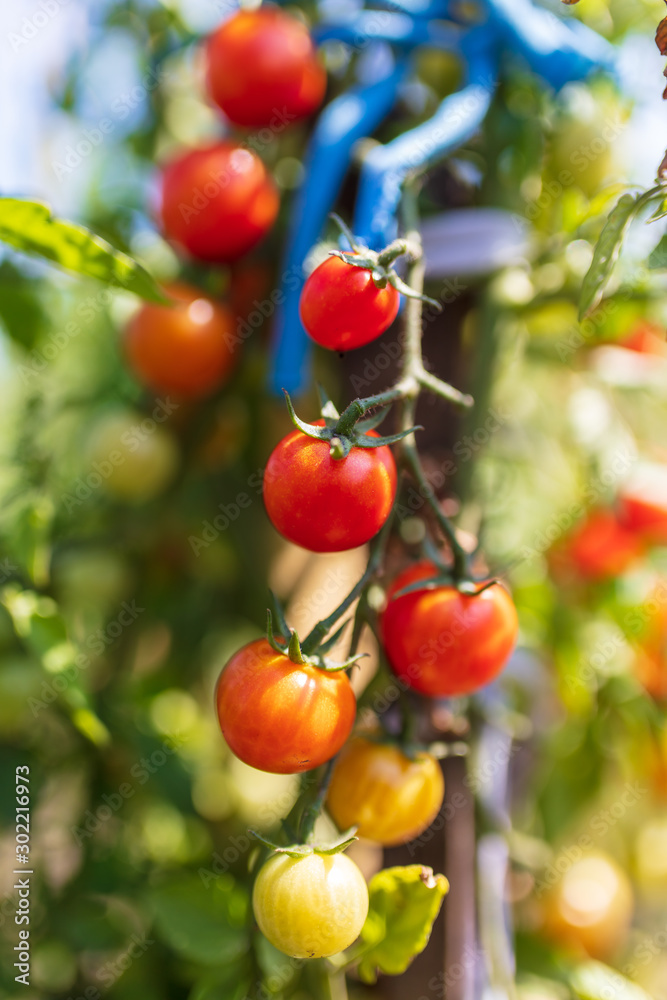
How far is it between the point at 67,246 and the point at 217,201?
0.19 m

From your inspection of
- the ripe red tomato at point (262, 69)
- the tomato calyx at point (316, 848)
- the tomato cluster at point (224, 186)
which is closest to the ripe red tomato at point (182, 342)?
the tomato cluster at point (224, 186)

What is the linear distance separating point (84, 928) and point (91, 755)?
0.44ft

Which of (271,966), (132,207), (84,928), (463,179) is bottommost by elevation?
(84,928)

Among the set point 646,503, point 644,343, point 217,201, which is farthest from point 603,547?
point 217,201

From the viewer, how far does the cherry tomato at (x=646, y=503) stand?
654mm

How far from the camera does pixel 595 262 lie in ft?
1.09

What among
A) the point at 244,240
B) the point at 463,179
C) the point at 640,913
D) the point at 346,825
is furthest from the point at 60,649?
the point at 640,913

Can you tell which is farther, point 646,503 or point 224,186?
point 646,503

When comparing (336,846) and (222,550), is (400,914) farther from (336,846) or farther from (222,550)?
(222,550)

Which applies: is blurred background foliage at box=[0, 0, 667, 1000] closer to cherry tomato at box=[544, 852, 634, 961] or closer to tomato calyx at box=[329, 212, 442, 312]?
cherry tomato at box=[544, 852, 634, 961]

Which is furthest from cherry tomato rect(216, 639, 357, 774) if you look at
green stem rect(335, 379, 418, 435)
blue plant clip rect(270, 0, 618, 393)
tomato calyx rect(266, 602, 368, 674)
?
blue plant clip rect(270, 0, 618, 393)

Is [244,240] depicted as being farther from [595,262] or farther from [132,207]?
[595,262]

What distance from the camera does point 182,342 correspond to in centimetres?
59

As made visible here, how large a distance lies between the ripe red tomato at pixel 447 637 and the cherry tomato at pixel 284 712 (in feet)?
0.15
